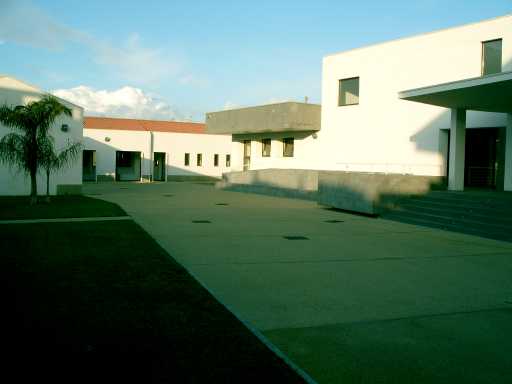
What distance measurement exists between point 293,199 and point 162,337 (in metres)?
18.9

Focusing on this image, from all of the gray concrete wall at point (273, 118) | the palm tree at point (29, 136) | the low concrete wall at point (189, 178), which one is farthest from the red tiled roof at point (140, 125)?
the palm tree at point (29, 136)

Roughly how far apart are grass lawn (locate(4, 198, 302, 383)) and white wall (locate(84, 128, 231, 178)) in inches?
1264

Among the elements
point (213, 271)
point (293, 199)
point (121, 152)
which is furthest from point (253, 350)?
point (121, 152)

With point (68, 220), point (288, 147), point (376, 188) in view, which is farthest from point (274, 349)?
point (288, 147)

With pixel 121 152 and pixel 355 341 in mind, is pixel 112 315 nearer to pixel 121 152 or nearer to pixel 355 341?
pixel 355 341

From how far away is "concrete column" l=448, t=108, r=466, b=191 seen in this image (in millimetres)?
15844

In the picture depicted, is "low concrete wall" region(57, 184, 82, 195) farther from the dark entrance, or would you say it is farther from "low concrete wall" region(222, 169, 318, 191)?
the dark entrance

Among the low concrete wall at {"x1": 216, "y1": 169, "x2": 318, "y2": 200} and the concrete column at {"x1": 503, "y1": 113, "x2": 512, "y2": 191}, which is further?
the low concrete wall at {"x1": 216, "y1": 169, "x2": 318, "y2": 200}

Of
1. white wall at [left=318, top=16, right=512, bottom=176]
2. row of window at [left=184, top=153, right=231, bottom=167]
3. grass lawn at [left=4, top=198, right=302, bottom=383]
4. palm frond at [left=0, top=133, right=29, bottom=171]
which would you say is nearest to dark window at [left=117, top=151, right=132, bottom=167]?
row of window at [left=184, top=153, right=231, bottom=167]

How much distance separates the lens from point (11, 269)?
7340mm

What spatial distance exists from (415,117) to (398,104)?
3.48 feet

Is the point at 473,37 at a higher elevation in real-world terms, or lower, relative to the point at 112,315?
higher

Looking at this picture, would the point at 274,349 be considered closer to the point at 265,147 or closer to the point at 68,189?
the point at 68,189

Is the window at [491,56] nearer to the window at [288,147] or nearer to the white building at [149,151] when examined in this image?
the window at [288,147]
